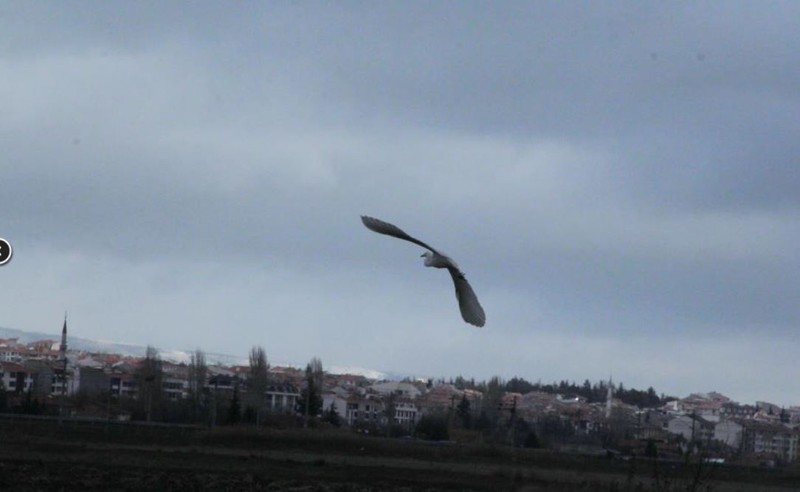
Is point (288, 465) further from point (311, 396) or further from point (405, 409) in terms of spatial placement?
point (405, 409)

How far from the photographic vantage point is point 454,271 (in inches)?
541

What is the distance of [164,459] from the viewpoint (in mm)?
47531

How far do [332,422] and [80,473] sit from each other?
72.6 m

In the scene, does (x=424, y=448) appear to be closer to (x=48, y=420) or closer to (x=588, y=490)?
(x=48, y=420)

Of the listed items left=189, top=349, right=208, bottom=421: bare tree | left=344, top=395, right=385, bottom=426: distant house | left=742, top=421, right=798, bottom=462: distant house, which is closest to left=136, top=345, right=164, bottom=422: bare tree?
left=189, top=349, right=208, bottom=421: bare tree

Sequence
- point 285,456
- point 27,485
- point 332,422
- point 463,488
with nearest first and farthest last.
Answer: point 27,485, point 463,488, point 285,456, point 332,422

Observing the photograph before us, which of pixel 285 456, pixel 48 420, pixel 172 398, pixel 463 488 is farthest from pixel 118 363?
pixel 463 488

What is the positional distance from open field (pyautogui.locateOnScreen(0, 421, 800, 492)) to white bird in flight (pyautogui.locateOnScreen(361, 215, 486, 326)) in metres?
3.95

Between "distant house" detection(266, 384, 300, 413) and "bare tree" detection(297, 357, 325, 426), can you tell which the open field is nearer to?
"bare tree" detection(297, 357, 325, 426)

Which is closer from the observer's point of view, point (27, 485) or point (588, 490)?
point (27, 485)

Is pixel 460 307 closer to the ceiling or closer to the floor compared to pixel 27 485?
closer to the ceiling

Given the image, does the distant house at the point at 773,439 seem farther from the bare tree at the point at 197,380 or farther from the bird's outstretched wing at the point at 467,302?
the bird's outstretched wing at the point at 467,302

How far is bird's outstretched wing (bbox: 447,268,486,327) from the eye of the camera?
45.4 ft

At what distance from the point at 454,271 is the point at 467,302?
21.9 inches
